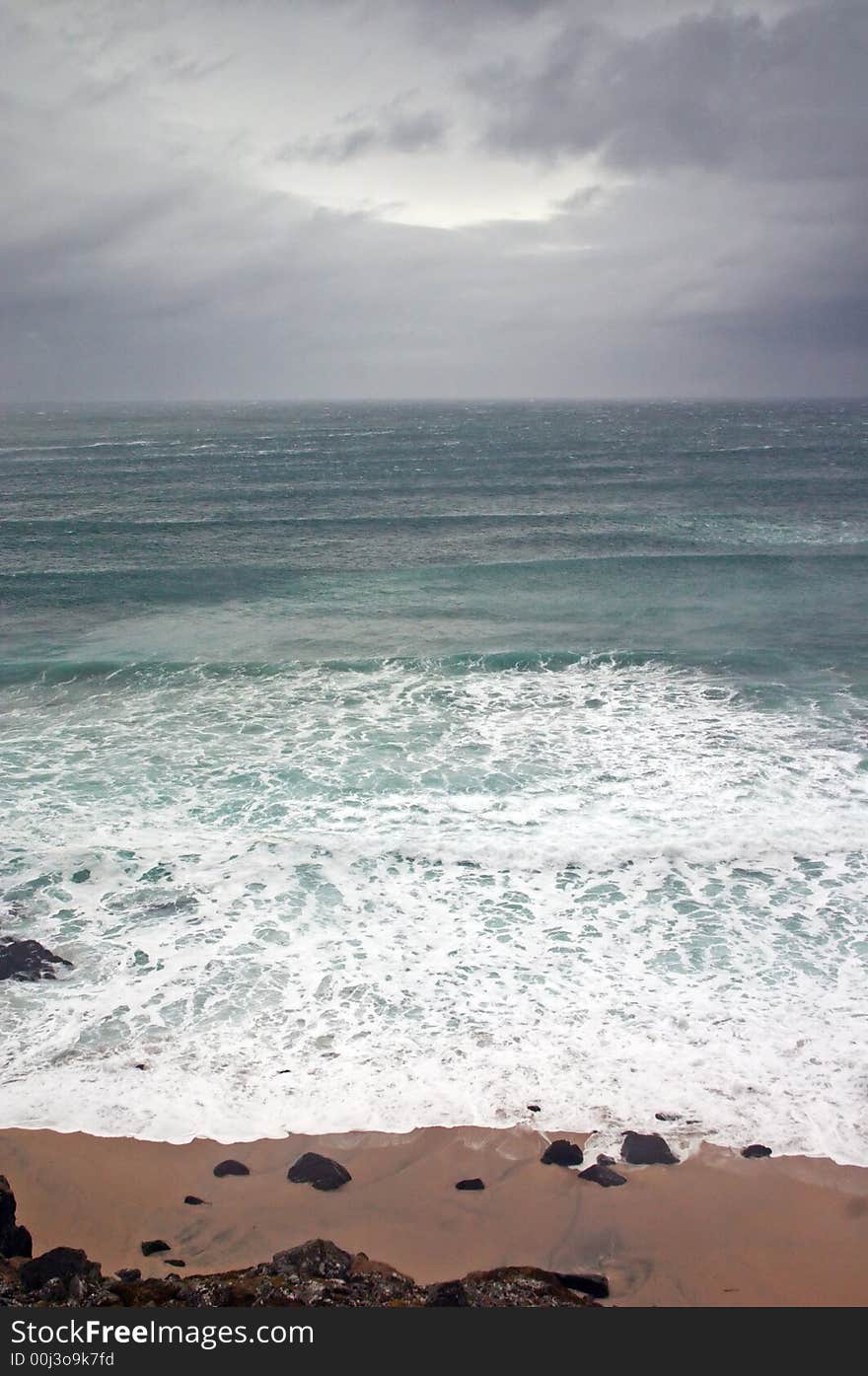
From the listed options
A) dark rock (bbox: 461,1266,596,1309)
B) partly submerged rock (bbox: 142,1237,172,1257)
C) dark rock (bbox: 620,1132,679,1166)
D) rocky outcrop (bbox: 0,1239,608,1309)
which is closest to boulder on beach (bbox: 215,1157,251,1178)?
partly submerged rock (bbox: 142,1237,172,1257)

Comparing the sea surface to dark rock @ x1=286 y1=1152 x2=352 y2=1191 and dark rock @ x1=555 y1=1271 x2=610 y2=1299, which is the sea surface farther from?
dark rock @ x1=555 y1=1271 x2=610 y2=1299

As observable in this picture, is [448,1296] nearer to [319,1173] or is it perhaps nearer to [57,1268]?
[319,1173]

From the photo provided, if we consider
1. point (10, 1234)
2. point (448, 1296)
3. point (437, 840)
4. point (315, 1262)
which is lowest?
point (10, 1234)

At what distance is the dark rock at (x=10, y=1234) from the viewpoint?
30.7ft

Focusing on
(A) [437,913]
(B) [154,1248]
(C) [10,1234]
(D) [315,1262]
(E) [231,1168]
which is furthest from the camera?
(A) [437,913]

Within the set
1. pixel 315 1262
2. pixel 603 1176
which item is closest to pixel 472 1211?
pixel 603 1176

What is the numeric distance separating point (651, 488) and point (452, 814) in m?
51.9

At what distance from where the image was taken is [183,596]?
120 ft

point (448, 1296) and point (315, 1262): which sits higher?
point (448, 1296)

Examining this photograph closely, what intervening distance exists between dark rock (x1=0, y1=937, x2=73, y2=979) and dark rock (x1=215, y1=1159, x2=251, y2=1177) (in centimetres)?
484

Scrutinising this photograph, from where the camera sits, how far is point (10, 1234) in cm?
941

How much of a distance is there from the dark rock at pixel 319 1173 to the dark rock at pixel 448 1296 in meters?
2.28

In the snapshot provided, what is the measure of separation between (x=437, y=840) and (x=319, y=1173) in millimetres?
8048

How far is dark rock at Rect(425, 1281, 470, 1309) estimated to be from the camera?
27.1ft
